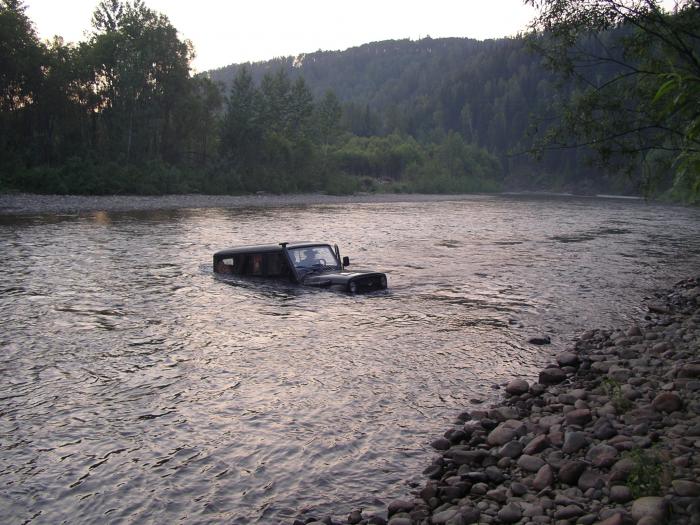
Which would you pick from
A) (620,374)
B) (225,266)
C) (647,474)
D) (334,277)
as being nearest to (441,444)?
(647,474)

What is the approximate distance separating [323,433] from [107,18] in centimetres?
8529

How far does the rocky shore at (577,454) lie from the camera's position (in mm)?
5039

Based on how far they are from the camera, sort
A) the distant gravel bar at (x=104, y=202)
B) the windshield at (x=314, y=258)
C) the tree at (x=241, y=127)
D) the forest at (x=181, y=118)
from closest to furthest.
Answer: the forest at (x=181, y=118), the windshield at (x=314, y=258), the distant gravel bar at (x=104, y=202), the tree at (x=241, y=127)

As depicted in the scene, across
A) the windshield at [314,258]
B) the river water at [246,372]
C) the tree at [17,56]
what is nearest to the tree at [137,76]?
the tree at [17,56]

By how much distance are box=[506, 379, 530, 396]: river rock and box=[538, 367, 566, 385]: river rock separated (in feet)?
1.09

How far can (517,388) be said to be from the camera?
877cm

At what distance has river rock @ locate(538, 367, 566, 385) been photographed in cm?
902

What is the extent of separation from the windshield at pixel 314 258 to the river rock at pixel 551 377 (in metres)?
9.16

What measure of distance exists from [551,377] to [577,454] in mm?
2941

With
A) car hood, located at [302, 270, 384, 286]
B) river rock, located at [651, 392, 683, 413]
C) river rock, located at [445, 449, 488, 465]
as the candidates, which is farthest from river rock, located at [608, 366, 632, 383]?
car hood, located at [302, 270, 384, 286]

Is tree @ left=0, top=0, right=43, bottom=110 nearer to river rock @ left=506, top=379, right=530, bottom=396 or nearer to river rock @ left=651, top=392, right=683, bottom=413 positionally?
river rock @ left=506, top=379, right=530, bottom=396

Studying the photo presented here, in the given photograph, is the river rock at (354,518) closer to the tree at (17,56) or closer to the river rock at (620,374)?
the river rock at (620,374)

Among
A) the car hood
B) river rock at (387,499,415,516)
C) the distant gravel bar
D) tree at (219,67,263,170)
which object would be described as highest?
tree at (219,67,263,170)

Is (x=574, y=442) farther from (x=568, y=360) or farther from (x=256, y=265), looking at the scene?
(x=256, y=265)
